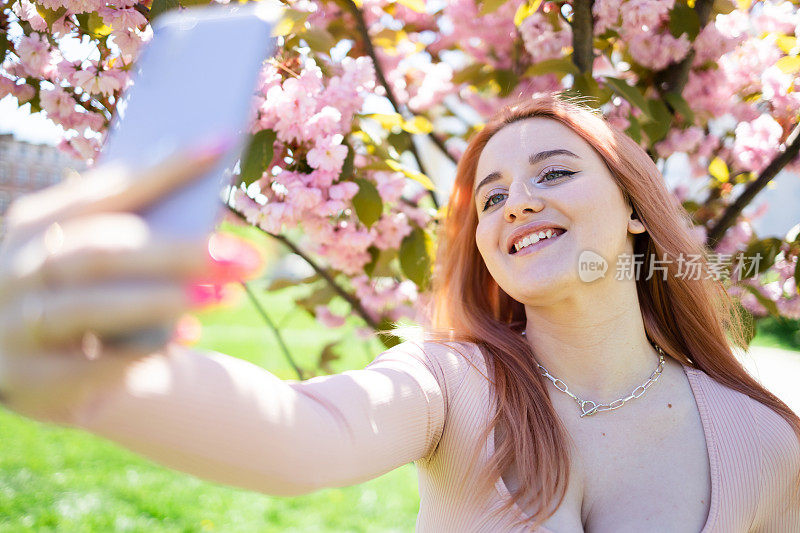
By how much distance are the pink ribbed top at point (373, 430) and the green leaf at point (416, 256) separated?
1.32 ft

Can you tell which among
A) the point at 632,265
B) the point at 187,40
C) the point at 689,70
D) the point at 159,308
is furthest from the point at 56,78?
the point at 689,70

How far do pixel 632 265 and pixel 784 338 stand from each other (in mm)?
8512

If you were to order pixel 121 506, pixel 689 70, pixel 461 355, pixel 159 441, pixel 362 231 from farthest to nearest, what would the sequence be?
1. pixel 121 506
2. pixel 689 70
3. pixel 362 231
4. pixel 461 355
5. pixel 159 441

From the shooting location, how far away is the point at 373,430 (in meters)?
0.90

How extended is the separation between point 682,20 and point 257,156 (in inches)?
45.5

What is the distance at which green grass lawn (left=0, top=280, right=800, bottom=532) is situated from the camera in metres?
3.23

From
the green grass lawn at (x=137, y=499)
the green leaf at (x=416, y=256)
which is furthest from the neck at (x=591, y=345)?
the green grass lawn at (x=137, y=499)

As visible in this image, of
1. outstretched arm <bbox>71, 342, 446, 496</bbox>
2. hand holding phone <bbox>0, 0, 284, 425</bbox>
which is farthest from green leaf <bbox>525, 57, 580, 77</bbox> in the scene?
hand holding phone <bbox>0, 0, 284, 425</bbox>

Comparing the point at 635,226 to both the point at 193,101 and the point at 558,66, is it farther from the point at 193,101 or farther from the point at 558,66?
the point at 193,101

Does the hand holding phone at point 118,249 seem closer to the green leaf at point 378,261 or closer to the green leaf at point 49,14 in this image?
the green leaf at point 49,14

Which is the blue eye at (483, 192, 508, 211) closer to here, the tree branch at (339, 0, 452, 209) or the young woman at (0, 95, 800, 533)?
the young woman at (0, 95, 800, 533)

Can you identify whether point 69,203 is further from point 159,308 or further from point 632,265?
point 632,265

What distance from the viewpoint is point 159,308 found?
48 centimetres

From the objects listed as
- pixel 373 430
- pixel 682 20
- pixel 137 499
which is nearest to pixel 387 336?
pixel 373 430
